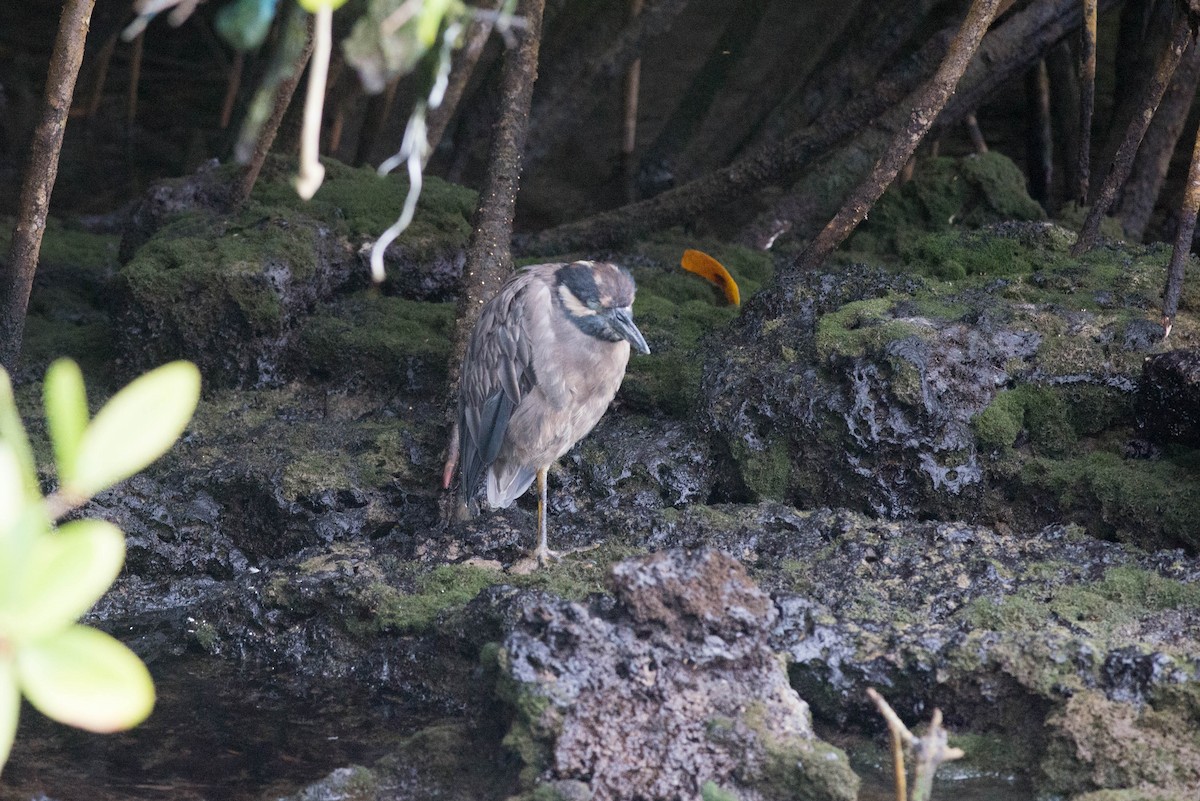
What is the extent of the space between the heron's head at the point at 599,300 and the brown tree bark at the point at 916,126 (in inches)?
42.5

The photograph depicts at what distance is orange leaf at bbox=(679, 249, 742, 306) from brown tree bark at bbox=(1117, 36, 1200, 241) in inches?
97.7

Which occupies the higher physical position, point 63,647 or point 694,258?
point 694,258

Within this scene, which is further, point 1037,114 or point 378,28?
point 1037,114

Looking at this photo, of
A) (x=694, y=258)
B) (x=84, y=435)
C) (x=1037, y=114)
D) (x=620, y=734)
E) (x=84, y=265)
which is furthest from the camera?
(x=1037, y=114)

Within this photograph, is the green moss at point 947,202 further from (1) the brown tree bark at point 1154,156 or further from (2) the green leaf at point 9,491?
(2) the green leaf at point 9,491

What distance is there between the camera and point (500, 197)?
4863 millimetres

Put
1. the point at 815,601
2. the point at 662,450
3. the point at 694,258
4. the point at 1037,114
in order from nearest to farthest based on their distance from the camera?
the point at 815,601
the point at 662,450
the point at 694,258
the point at 1037,114

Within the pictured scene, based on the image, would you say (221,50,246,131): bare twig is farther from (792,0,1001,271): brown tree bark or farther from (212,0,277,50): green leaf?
(212,0,277,50): green leaf

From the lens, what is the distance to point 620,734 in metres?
2.73

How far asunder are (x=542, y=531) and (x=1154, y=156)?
4799mm

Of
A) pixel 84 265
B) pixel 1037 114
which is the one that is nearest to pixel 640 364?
pixel 84 265

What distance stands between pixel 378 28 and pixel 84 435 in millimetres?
668

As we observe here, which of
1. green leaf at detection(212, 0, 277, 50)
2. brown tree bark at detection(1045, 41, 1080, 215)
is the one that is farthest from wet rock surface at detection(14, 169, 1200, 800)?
brown tree bark at detection(1045, 41, 1080, 215)

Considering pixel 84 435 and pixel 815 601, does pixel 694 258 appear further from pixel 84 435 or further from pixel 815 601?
pixel 84 435
